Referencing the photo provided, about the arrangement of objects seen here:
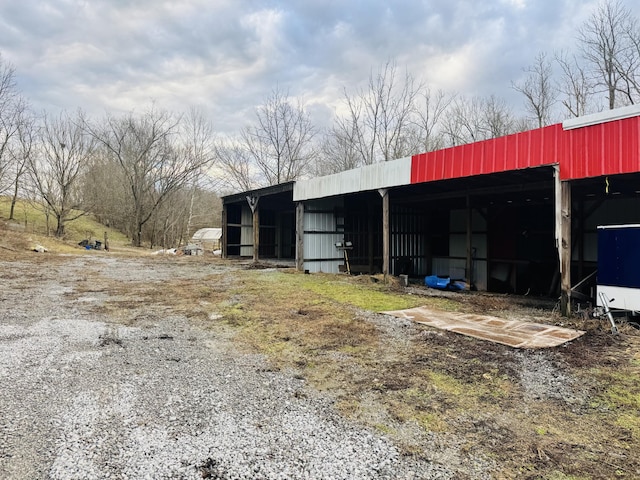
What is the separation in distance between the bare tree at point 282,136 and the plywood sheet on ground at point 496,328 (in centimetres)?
2513

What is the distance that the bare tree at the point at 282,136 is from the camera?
30.2 meters

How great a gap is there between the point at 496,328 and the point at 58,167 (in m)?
29.0

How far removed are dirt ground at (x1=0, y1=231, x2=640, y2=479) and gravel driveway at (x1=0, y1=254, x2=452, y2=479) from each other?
27 centimetres

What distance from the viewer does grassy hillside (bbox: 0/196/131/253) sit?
2029 cm

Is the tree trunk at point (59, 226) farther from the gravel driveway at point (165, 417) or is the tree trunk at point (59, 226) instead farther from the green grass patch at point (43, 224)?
the gravel driveway at point (165, 417)

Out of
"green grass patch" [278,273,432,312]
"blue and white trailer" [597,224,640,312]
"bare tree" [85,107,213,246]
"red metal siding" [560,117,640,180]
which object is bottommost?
"green grass patch" [278,273,432,312]

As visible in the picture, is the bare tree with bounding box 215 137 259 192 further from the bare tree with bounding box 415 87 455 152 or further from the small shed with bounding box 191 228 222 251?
the bare tree with bounding box 415 87 455 152

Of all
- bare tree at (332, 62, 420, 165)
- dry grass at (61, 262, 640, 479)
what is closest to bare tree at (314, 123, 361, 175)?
bare tree at (332, 62, 420, 165)

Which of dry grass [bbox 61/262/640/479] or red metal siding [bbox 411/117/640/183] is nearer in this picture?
dry grass [bbox 61/262/640/479]

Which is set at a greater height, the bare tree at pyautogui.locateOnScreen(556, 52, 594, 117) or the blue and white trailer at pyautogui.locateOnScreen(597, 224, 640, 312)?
the bare tree at pyautogui.locateOnScreen(556, 52, 594, 117)

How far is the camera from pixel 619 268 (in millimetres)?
5570

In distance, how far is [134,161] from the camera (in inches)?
1097

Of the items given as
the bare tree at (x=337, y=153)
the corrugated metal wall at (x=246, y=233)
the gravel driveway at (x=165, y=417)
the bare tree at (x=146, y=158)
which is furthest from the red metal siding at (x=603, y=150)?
the bare tree at (x=146, y=158)

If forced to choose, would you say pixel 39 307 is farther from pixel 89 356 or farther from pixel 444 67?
pixel 444 67
